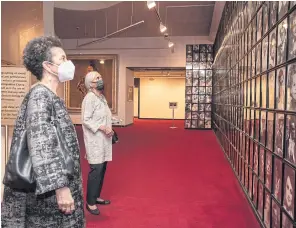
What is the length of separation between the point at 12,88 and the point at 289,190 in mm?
2269

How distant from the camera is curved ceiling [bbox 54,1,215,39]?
770cm

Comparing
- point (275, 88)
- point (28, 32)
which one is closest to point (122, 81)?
point (28, 32)

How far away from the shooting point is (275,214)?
7.14ft

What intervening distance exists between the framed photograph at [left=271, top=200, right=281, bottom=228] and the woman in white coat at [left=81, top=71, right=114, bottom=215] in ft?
4.65

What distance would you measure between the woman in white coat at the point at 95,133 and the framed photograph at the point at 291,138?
1.48 meters

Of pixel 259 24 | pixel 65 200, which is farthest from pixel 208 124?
pixel 65 200

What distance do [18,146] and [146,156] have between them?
4.60 metres

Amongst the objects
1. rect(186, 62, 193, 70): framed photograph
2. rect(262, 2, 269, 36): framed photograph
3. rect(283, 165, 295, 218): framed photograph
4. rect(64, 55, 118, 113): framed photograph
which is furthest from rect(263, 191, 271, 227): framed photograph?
rect(64, 55, 118, 113): framed photograph

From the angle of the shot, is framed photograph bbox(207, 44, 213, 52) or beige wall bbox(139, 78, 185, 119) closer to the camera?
framed photograph bbox(207, 44, 213, 52)

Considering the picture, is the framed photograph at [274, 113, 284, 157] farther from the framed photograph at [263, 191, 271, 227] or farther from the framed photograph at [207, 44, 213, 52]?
the framed photograph at [207, 44, 213, 52]

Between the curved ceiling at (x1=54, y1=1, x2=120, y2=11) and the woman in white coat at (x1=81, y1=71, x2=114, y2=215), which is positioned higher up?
the curved ceiling at (x1=54, y1=1, x2=120, y2=11)

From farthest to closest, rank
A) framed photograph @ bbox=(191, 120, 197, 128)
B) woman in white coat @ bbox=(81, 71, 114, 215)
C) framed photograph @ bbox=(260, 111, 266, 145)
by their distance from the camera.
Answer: framed photograph @ bbox=(191, 120, 197, 128), woman in white coat @ bbox=(81, 71, 114, 215), framed photograph @ bbox=(260, 111, 266, 145)

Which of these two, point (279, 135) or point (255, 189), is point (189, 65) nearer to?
point (255, 189)

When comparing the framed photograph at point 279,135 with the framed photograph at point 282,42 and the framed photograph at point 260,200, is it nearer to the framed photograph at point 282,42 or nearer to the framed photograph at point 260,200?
the framed photograph at point 282,42
